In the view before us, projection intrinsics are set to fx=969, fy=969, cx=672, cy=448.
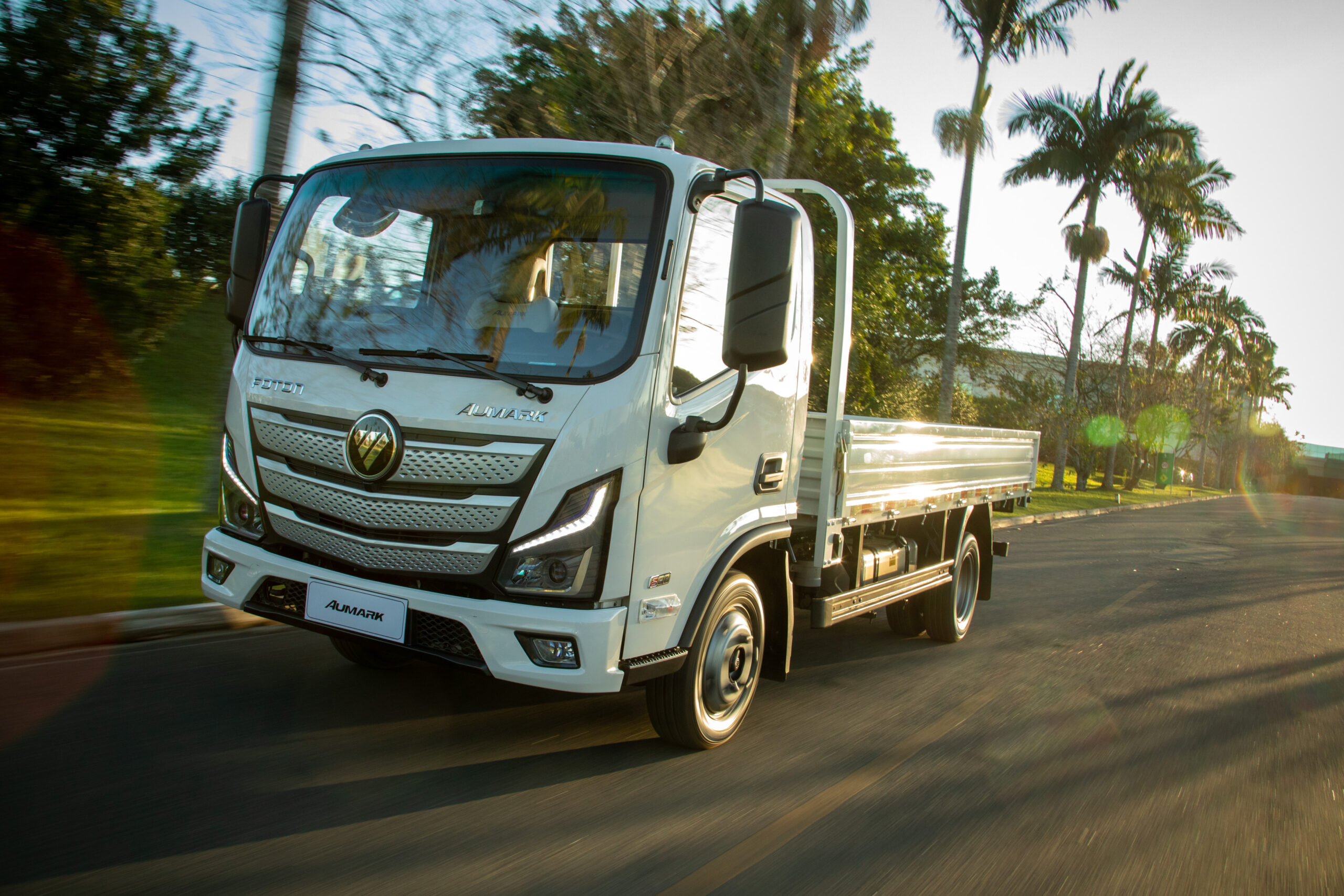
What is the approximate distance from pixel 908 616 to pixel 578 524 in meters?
4.31

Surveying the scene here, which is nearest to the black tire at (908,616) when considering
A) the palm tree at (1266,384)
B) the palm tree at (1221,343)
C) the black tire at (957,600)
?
the black tire at (957,600)

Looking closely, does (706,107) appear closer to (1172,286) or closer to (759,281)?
(759,281)

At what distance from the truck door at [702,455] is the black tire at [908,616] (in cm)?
296

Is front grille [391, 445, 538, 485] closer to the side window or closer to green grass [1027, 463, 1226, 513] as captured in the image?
the side window

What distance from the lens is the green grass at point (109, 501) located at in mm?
5641

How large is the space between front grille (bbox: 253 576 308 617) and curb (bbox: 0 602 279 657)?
72 centimetres

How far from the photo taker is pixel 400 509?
136 inches

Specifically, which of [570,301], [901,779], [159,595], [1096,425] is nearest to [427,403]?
[570,301]

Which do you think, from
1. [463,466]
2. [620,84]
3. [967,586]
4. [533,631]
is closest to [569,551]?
[533,631]

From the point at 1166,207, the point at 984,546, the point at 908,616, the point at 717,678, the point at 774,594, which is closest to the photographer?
the point at 717,678

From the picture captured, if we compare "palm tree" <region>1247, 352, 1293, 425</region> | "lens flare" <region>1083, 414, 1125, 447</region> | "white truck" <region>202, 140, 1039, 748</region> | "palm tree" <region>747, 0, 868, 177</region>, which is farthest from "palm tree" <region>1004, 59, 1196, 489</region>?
"palm tree" <region>1247, 352, 1293, 425</region>

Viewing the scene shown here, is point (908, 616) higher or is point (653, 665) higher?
point (653, 665)

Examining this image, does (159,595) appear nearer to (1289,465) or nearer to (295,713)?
(295,713)

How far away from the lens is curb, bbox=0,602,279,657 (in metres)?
4.69
